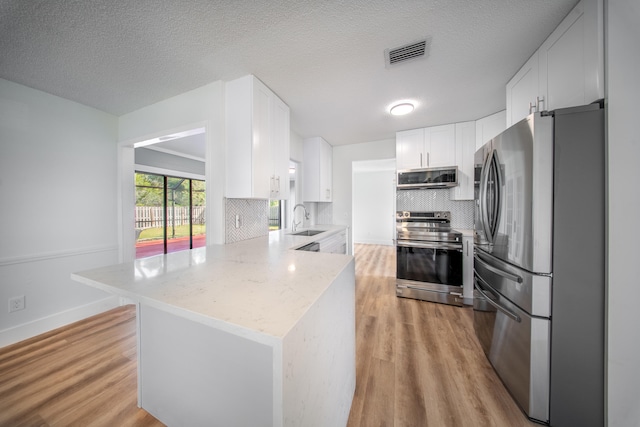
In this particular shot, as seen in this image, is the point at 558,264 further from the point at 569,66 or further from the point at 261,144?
the point at 261,144

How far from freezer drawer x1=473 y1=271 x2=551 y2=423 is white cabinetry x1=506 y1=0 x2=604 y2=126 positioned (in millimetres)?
1302

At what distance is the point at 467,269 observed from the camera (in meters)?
2.71

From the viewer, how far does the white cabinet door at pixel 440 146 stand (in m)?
3.03

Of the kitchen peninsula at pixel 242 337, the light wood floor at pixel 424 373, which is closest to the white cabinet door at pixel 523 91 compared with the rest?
the kitchen peninsula at pixel 242 337

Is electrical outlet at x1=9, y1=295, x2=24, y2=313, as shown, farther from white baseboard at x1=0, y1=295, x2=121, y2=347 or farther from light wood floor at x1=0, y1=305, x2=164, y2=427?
light wood floor at x1=0, y1=305, x2=164, y2=427

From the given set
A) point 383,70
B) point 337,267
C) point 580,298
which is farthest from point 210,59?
point 580,298

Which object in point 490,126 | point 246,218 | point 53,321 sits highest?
point 490,126

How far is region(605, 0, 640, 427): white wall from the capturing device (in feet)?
3.32

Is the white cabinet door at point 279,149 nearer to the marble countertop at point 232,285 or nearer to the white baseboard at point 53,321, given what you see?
the marble countertop at point 232,285

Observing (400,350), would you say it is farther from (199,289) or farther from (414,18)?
(414,18)

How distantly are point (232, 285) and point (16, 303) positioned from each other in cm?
278

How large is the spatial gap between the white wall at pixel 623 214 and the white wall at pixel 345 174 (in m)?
2.91

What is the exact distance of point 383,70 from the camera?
1.79 metres

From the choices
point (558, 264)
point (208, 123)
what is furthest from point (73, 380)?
point (558, 264)
